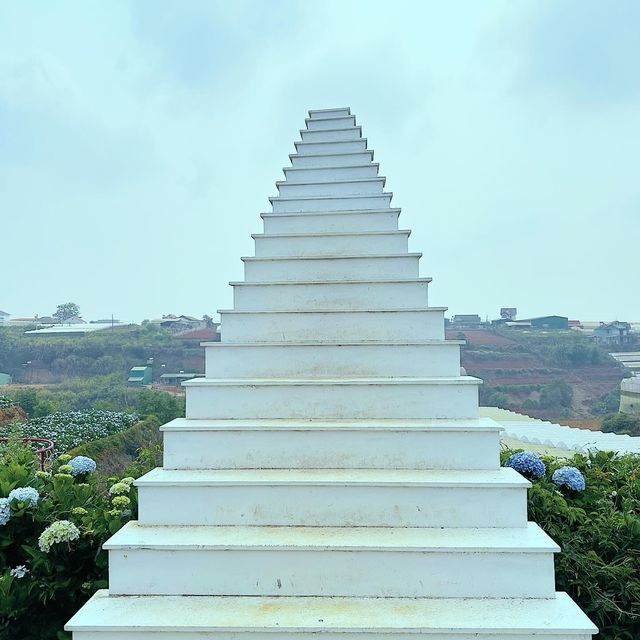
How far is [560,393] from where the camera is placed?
15688mm

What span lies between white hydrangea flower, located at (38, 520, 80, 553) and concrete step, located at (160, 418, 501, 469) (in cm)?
46

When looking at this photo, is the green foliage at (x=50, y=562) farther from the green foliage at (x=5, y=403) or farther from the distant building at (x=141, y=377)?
the distant building at (x=141, y=377)

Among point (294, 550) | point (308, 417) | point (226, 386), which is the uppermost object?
point (226, 386)

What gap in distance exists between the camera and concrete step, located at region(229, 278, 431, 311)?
312 centimetres

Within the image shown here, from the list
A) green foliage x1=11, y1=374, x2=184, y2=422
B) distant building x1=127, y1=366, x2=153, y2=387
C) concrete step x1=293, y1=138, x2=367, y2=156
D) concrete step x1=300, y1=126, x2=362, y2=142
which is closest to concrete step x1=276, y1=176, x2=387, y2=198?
concrete step x1=293, y1=138, x2=367, y2=156

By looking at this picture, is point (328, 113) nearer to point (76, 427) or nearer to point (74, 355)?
point (76, 427)

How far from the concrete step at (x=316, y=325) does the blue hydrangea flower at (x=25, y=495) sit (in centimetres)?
121

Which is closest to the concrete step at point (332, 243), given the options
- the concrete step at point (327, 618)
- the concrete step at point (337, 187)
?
the concrete step at point (337, 187)

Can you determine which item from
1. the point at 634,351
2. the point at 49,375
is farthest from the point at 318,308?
the point at 49,375

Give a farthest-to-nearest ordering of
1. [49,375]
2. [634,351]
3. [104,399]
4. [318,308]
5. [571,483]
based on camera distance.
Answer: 1. [49,375]
2. [104,399]
3. [634,351]
4. [318,308]
5. [571,483]

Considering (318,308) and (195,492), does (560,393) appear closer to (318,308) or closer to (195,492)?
(318,308)

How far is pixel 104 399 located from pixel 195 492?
69.1ft

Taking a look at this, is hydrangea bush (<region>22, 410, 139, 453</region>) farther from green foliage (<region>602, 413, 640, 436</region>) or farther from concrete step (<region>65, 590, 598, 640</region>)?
green foliage (<region>602, 413, 640, 436</region>)

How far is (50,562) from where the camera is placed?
2.17 metres
